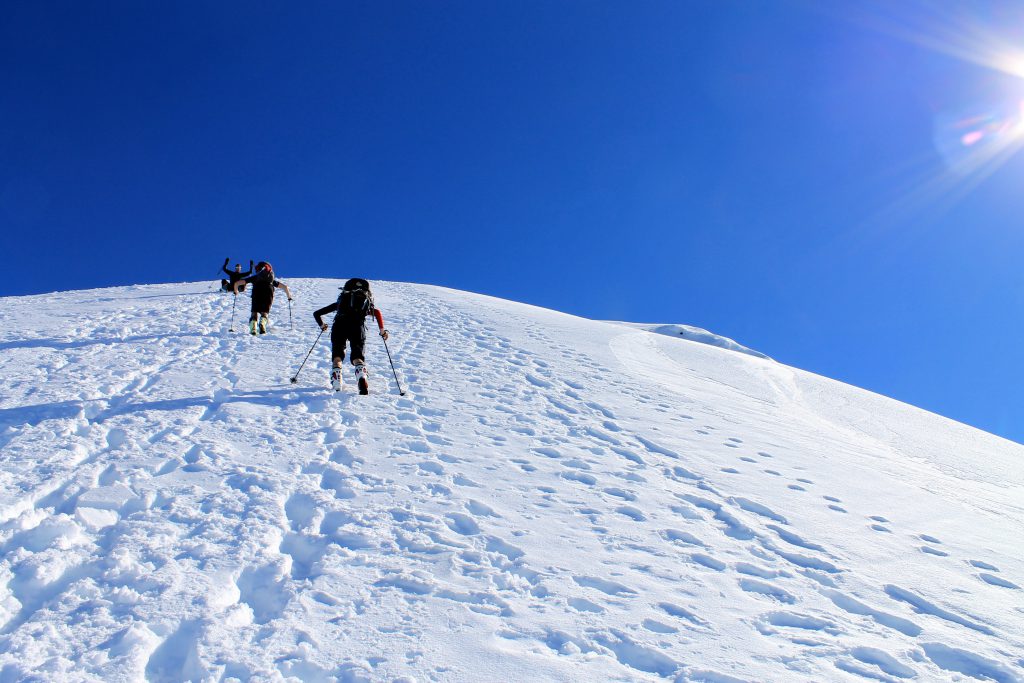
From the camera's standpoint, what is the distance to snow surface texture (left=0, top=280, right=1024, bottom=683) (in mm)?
3076

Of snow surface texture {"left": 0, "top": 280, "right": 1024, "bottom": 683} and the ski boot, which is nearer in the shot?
snow surface texture {"left": 0, "top": 280, "right": 1024, "bottom": 683}

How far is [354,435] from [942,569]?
579cm

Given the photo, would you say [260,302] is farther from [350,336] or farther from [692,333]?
[692,333]

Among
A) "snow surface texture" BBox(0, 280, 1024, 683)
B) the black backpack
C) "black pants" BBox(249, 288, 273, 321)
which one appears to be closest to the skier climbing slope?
the black backpack

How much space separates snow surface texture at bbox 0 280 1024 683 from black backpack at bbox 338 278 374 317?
1.22 m

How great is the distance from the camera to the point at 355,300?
890 cm

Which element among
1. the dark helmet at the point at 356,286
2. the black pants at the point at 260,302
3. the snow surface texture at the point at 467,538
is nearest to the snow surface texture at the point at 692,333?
the black pants at the point at 260,302

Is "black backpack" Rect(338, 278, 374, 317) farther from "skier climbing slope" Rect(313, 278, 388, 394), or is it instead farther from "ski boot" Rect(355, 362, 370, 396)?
"ski boot" Rect(355, 362, 370, 396)

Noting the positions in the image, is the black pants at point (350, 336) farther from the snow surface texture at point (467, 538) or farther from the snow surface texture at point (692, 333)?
the snow surface texture at point (692, 333)

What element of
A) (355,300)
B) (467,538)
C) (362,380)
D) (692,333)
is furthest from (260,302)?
(692,333)

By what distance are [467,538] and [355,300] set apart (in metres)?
5.54

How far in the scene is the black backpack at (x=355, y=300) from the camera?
348 inches

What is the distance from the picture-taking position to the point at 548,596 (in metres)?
3.63

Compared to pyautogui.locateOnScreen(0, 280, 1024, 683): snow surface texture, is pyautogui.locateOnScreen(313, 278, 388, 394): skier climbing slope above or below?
above
